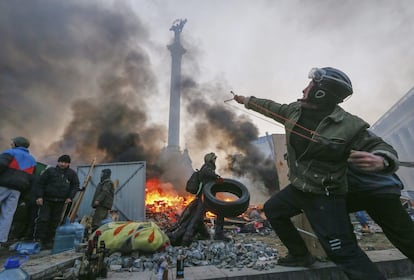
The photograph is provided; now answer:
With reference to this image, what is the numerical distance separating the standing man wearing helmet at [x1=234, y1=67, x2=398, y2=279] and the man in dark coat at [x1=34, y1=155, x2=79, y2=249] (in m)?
4.41

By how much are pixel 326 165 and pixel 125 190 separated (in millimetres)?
9123

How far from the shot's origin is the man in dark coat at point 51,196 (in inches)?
168

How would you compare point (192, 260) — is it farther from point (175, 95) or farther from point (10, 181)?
point (175, 95)

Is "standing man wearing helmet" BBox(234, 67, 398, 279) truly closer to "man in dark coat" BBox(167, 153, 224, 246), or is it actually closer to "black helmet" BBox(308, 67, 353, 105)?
"black helmet" BBox(308, 67, 353, 105)

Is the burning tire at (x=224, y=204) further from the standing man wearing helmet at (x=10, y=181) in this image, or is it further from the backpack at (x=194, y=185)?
the standing man wearing helmet at (x=10, y=181)

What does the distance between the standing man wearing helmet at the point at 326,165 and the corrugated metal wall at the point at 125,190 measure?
7.96 meters

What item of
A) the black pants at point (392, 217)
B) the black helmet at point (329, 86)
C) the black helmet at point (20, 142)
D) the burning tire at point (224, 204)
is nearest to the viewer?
the black pants at point (392, 217)

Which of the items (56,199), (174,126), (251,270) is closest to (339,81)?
(251,270)

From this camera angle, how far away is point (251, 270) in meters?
2.21

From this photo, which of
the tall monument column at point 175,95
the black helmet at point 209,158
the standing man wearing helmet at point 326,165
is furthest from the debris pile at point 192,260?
the tall monument column at point 175,95

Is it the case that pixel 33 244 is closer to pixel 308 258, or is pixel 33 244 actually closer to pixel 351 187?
pixel 308 258

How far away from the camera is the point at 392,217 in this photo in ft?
6.13

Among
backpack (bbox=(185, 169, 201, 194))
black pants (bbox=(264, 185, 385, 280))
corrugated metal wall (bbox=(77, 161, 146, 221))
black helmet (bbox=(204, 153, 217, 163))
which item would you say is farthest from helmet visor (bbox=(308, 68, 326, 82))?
corrugated metal wall (bbox=(77, 161, 146, 221))

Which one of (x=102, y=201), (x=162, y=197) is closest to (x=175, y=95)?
(x=162, y=197)
